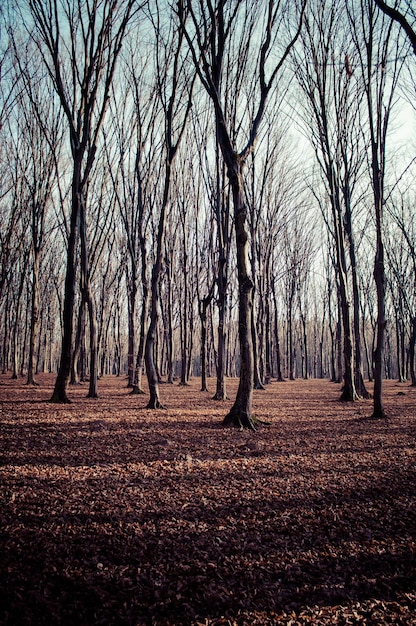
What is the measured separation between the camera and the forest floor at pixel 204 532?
62.9 inches

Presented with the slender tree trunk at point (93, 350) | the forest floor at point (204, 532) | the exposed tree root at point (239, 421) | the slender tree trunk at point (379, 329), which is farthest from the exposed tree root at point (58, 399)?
the slender tree trunk at point (379, 329)

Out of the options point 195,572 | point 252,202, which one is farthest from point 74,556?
point 252,202

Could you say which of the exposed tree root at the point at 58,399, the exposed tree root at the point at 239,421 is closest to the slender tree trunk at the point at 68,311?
the exposed tree root at the point at 58,399

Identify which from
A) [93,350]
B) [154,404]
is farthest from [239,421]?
[93,350]

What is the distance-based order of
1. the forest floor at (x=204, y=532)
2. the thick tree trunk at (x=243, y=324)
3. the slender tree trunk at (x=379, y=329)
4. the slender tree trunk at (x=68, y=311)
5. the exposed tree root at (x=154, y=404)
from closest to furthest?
the forest floor at (x=204, y=532) → the thick tree trunk at (x=243, y=324) → the slender tree trunk at (x=379, y=329) → the exposed tree root at (x=154, y=404) → the slender tree trunk at (x=68, y=311)

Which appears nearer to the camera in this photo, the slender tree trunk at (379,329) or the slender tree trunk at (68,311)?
the slender tree trunk at (379,329)

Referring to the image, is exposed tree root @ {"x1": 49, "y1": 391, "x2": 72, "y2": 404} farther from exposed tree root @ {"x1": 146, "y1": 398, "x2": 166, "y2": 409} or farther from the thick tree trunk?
the thick tree trunk

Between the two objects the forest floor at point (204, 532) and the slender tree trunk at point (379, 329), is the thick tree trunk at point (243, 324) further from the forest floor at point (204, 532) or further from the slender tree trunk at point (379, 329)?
the slender tree trunk at point (379, 329)

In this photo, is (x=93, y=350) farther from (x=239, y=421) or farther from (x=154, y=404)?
(x=239, y=421)

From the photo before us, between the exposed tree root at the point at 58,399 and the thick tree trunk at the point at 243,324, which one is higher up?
the thick tree trunk at the point at 243,324

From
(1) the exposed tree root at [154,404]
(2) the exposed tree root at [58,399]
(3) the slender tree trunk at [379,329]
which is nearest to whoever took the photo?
(3) the slender tree trunk at [379,329]

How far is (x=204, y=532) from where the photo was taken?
2258 mm

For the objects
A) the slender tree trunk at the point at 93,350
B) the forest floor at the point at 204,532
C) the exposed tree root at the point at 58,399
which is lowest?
the forest floor at the point at 204,532

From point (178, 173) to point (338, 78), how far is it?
714 cm
